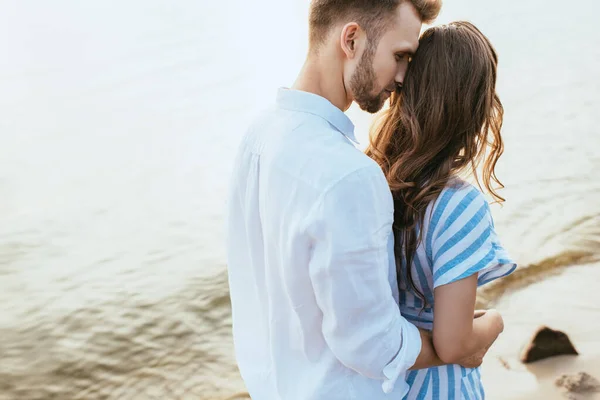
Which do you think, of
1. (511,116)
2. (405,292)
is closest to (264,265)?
(405,292)

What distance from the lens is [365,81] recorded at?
1584 millimetres

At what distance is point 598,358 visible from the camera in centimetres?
334

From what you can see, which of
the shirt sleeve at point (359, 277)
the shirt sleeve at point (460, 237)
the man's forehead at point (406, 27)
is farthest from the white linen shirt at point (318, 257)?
the man's forehead at point (406, 27)

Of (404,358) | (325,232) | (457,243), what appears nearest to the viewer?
(325,232)

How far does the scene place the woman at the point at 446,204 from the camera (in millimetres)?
1531

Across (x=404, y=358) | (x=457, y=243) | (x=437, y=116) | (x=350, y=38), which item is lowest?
(x=404, y=358)

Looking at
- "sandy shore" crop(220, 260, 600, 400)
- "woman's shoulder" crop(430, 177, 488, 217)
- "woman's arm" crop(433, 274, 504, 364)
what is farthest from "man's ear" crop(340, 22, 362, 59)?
"sandy shore" crop(220, 260, 600, 400)

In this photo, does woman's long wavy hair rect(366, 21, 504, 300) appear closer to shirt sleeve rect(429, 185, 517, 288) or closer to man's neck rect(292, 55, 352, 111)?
shirt sleeve rect(429, 185, 517, 288)

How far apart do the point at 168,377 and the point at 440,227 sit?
2481mm

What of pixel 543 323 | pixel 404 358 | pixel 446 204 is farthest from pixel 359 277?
pixel 543 323

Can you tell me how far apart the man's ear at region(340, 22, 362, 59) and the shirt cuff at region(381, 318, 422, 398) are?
23.1 inches

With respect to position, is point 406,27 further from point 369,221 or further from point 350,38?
point 369,221

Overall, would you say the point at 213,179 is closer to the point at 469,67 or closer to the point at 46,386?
the point at 46,386

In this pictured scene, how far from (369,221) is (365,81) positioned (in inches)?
15.9
